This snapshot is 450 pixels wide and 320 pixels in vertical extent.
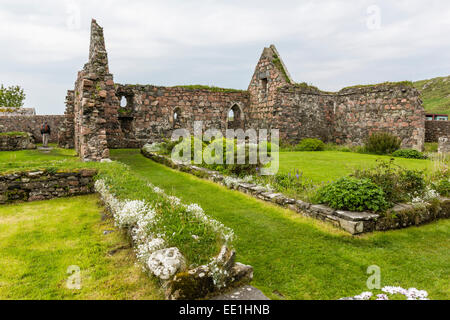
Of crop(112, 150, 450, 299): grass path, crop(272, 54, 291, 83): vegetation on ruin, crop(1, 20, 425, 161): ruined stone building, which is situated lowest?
crop(112, 150, 450, 299): grass path

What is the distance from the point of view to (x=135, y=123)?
18.1 metres

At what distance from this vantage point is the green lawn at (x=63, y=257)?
3391 millimetres

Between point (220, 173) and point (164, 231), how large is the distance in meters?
5.82

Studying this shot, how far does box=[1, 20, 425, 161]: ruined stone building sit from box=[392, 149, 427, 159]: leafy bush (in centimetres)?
142

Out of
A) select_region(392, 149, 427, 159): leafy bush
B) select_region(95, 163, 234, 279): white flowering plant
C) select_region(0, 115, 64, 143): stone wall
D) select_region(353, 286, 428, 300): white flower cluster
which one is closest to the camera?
select_region(353, 286, 428, 300): white flower cluster

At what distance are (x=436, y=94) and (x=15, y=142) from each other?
54103mm

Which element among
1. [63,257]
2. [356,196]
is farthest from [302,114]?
[63,257]

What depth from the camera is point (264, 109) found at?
763 inches

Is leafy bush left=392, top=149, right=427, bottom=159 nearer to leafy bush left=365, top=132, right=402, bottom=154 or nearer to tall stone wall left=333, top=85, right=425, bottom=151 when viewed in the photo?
leafy bush left=365, top=132, right=402, bottom=154

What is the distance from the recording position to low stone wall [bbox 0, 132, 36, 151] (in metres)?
16.9

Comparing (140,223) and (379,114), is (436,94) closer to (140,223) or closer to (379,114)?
(379,114)

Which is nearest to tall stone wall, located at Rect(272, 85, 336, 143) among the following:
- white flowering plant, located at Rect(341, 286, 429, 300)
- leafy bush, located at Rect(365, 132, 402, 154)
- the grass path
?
leafy bush, located at Rect(365, 132, 402, 154)
